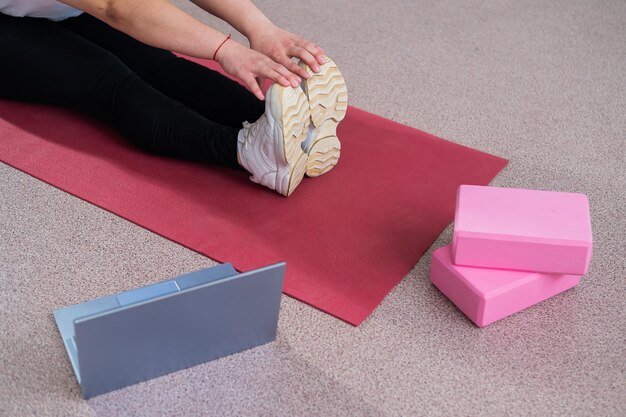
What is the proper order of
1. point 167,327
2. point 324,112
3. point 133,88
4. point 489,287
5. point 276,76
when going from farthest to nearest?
1. point 133,88
2. point 324,112
3. point 276,76
4. point 489,287
5. point 167,327

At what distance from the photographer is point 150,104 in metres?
1.59

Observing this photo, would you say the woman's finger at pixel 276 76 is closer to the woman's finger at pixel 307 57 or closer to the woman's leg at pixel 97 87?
the woman's finger at pixel 307 57

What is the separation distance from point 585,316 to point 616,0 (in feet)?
4.89

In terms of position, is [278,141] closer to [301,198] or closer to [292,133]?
[292,133]

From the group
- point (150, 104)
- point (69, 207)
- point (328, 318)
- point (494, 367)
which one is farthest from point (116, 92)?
point (494, 367)

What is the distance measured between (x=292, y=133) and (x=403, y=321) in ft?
1.23

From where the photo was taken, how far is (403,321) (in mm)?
1278

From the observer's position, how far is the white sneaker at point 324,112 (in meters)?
1.47

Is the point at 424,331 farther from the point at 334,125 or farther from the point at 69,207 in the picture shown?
the point at 69,207

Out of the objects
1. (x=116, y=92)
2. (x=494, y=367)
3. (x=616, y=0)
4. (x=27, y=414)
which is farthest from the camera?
(x=616, y=0)

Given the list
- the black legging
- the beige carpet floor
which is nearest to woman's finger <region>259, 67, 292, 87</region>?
the black legging

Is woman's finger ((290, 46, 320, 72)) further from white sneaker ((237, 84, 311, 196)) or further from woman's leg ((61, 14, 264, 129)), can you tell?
woman's leg ((61, 14, 264, 129))

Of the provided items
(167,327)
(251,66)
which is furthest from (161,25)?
(167,327)

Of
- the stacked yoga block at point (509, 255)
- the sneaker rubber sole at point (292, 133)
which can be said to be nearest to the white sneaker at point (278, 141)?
the sneaker rubber sole at point (292, 133)
